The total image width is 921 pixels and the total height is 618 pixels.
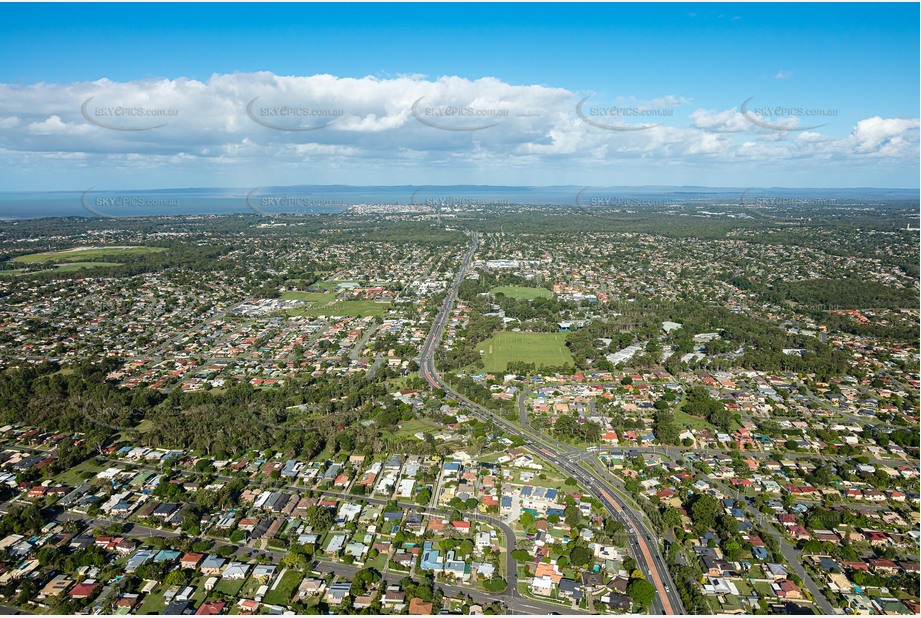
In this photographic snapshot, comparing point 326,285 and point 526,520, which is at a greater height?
point 326,285

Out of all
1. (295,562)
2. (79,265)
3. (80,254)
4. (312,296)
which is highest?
(80,254)

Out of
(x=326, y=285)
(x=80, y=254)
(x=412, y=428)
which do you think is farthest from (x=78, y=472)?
(x=80, y=254)

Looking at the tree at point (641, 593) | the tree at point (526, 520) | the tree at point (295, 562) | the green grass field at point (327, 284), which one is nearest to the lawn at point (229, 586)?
the tree at point (295, 562)

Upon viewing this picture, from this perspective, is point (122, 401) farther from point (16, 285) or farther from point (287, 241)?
point (287, 241)

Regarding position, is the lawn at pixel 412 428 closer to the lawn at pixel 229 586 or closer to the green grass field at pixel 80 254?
the lawn at pixel 229 586

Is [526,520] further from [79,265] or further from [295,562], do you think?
[79,265]

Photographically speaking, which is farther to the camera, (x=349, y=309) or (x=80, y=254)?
(x=80, y=254)

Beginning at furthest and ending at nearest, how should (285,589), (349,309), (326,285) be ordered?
(326,285) → (349,309) → (285,589)
